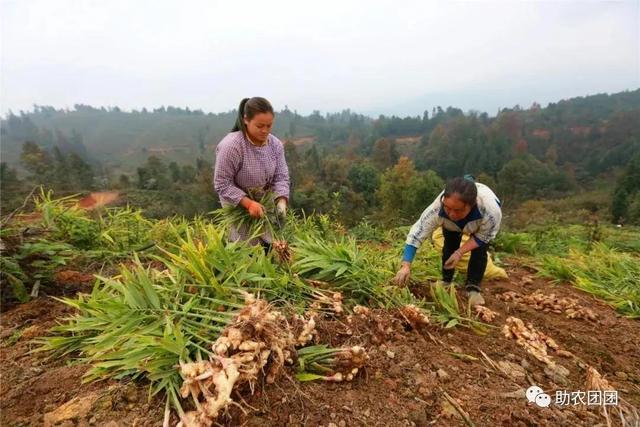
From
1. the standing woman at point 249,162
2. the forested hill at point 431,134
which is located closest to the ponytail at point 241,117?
the standing woman at point 249,162

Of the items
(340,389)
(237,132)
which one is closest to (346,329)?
(340,389)

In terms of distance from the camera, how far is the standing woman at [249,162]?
232cm

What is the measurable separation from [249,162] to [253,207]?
1.09 feet

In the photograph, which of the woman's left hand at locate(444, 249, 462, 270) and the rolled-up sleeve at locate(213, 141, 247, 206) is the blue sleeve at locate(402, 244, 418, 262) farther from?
the rolled-up sleeve at locate(213, 141, 247, 206)

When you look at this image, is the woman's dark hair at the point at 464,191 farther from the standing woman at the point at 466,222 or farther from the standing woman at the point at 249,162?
the standing woman at the point at 249,162

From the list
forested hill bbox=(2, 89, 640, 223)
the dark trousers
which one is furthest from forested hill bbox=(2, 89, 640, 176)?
the dark trousers

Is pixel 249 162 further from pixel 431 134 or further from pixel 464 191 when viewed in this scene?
pixel 431 134

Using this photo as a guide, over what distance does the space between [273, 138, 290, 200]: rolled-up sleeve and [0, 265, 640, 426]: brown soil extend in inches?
45.7

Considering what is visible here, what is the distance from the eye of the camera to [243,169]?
2484 millimetres

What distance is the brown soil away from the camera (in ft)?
4.46

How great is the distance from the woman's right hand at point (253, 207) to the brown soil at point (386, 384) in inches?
36.1

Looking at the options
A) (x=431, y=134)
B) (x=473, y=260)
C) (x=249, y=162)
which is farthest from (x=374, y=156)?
(x=249, y=162)

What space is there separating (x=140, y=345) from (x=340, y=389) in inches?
32.8

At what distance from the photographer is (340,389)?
151 cm
